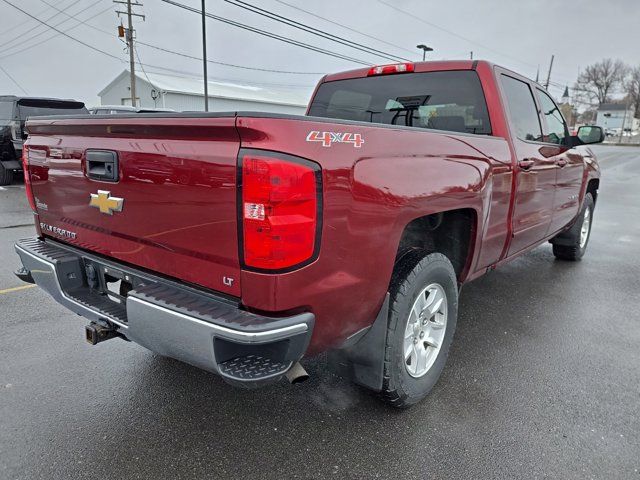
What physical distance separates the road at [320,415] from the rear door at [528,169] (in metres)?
0.84

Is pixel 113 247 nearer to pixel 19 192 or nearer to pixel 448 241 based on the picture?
pixel 448 241

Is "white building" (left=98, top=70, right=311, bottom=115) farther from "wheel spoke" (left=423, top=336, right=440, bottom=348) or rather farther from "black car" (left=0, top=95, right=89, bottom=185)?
"wheel spoke" (left=423, top=336, right=440, bottom=348)

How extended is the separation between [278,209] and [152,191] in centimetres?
69

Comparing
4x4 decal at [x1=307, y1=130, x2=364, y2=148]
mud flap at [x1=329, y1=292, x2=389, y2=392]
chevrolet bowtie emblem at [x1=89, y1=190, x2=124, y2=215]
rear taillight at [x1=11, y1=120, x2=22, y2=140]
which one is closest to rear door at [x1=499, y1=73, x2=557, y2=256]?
mud flap at [x1=329, y1=292, x2=389, y2=392]

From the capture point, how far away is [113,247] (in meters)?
2.41

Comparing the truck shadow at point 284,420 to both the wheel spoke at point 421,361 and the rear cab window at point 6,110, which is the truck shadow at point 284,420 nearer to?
the wheel spoke at point 421,361

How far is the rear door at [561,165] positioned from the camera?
169 inches

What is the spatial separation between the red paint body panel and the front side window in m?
1.85

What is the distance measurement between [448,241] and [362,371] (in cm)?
119

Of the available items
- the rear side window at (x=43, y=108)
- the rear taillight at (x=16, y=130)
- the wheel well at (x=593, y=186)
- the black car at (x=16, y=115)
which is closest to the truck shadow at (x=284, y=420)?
the wheel well at (x=593, y=186)

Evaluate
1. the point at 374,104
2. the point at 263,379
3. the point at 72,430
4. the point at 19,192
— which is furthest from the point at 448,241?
the point at 19,192

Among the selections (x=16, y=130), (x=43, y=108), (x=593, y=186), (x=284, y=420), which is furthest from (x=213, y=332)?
(x=43, y=108)

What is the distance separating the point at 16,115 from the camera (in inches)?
431

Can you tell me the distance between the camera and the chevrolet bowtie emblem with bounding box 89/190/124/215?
2258 millimetres
